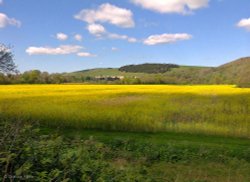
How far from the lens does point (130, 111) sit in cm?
2684

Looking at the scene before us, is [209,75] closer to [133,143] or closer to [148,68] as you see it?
[148,68]

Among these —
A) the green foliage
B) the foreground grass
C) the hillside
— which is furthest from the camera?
the green foliage

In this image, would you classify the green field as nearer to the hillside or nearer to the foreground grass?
the foreground grass

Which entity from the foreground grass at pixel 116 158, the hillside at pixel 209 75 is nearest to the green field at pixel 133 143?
the foreground grass at pixel 116 158

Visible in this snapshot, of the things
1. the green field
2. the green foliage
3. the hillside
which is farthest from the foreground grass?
the green foliage

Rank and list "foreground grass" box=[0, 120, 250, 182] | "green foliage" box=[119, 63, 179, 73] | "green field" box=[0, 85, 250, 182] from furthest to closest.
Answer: "green foliage" box=[119, 63, 179, 73] → "green field" box=[0, 85, 250, 182] → "foreground grass" box=[0, 120, 250, 182]

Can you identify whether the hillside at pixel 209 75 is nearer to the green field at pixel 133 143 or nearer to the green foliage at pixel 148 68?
the green foliage at pixel 148 68

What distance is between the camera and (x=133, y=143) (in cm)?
1590

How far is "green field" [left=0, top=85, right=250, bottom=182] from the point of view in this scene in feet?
17.0

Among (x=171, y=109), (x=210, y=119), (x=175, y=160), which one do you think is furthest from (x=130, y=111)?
(x=175, y=160)

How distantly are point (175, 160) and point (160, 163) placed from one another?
870mm

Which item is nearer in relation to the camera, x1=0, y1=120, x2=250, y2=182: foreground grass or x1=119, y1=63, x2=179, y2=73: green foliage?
x1=0, y1=120, x2=250, y2=182: foreground grass

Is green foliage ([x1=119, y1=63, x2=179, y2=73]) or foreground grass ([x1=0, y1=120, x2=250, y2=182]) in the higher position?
green foliage ([x1=119, y1=63, x2=179, y2=73])

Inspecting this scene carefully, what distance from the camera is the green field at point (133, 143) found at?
17.0 ft
